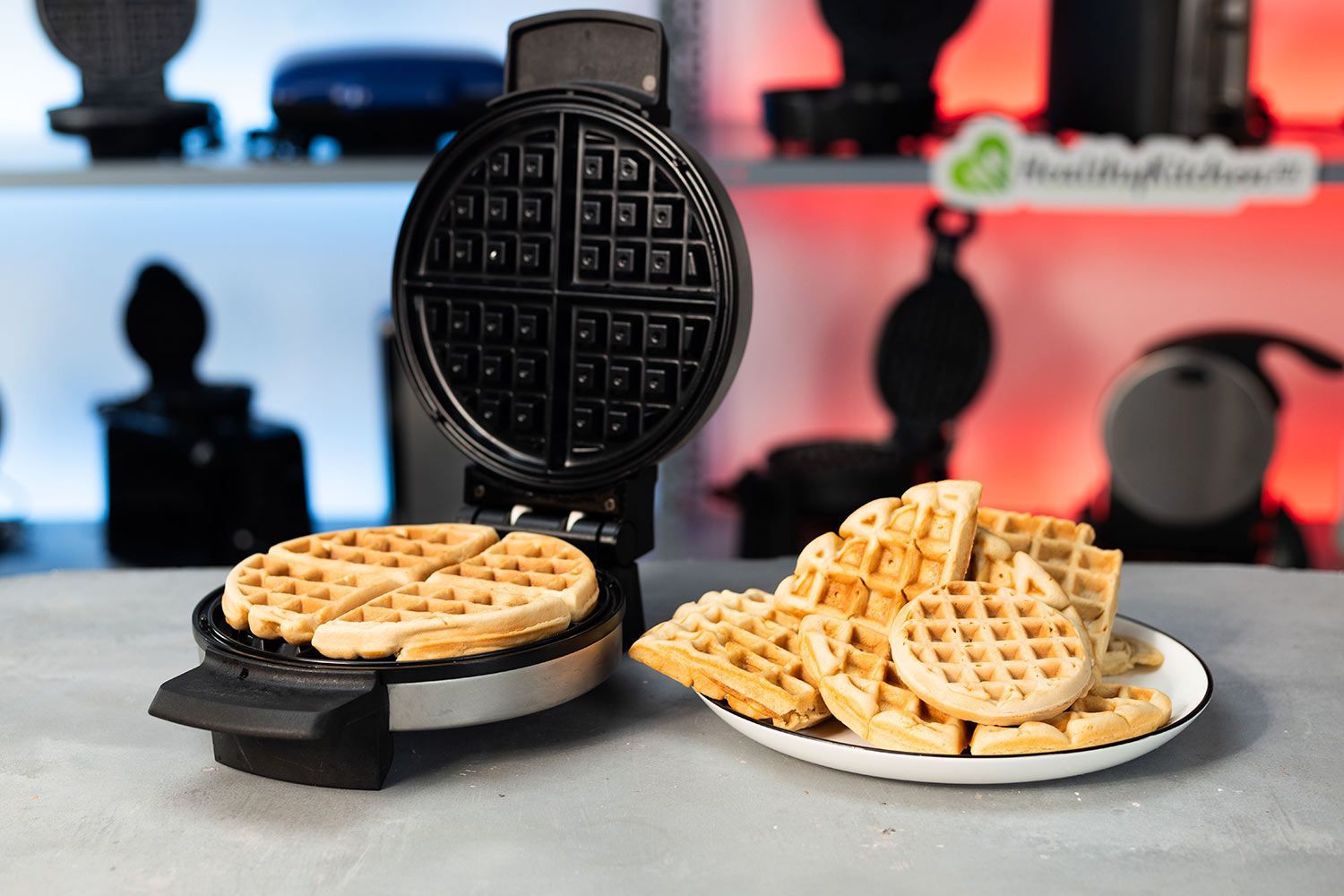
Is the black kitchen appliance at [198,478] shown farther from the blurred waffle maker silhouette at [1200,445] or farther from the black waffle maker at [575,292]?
the blurred waffle maker silhouette at [1200,445]

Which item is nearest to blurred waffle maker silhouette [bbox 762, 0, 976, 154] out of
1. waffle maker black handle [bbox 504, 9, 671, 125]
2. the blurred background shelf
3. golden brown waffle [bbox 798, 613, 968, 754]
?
the blurred background shelf

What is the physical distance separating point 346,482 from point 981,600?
2.09 meters

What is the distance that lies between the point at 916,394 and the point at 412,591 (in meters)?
1.52

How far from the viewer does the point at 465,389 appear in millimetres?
1361

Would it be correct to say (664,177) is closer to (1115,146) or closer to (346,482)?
(1115,146)

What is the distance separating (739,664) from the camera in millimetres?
1028

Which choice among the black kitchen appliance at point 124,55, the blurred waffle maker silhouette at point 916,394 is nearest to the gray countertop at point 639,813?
the blurred waffle maker silhouette at point 916,394

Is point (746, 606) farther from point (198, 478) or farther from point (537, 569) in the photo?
point (198, 478)

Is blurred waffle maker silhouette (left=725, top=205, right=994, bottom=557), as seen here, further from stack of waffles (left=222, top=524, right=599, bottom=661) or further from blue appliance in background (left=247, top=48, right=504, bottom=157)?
stack of waffles (left=222, top=524, right=599, bottom=661)

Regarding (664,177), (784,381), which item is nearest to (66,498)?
(784,381)

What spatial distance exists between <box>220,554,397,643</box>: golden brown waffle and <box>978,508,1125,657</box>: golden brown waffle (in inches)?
21.3

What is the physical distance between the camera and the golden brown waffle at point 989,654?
927 mm

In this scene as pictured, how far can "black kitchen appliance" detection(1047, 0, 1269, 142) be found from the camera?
2143mm

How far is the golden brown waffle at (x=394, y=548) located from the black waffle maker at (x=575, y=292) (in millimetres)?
59
